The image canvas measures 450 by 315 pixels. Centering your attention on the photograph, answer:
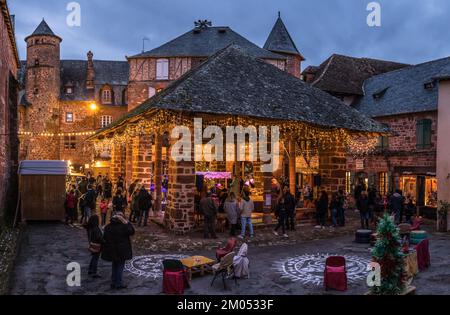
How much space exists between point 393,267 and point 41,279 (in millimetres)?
6672

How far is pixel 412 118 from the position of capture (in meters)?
23.8

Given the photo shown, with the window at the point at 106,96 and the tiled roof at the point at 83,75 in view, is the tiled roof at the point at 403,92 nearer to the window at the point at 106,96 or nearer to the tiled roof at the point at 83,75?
the window at the point at 106,96

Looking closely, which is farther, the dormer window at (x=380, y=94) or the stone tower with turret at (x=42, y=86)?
the stone tower with turret at (x=42, y=86)

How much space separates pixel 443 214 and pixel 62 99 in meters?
37.0

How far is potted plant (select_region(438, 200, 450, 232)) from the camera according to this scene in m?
16.4

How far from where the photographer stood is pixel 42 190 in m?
16.7

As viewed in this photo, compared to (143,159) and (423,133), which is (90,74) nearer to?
(143,159)

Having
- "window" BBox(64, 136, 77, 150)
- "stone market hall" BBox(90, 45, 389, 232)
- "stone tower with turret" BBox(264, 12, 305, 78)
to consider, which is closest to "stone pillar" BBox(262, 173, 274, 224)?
"stone market hall" BBox(90, 45, 389, 232)

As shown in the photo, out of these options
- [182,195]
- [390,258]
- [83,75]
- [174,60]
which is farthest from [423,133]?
[83,75]

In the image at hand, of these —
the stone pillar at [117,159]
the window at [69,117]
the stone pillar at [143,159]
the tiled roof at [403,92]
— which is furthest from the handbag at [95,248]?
the window at [69,117]

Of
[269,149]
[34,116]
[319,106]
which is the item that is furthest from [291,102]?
[34,116]

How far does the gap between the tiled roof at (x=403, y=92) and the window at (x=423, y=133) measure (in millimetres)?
665

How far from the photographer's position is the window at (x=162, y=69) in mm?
36875
